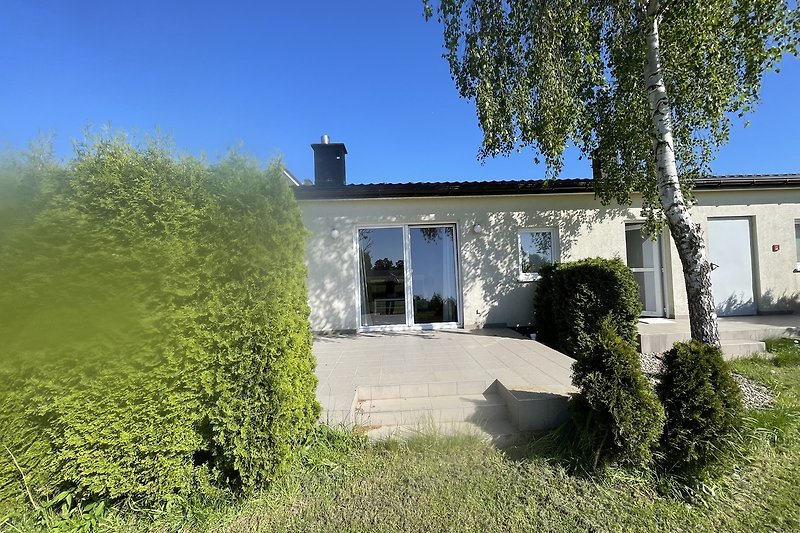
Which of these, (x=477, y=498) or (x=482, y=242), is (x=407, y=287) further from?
(x=477, y=498)

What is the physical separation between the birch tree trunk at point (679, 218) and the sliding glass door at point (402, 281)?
3.90 metres

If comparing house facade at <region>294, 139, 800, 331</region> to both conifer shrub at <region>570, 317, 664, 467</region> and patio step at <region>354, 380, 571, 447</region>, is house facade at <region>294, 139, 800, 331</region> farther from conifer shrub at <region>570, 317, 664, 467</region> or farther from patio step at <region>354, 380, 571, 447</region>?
conifer shrub at <region>570, 317, 664, 467</region>

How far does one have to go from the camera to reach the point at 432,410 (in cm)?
328

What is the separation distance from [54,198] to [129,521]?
2.06 meters

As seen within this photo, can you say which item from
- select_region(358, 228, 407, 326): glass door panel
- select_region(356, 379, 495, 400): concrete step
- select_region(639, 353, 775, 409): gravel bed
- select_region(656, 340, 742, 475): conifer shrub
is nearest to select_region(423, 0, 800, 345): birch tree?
select_region(639, 353, 775, 409): gravel bed

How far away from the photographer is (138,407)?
2.07m

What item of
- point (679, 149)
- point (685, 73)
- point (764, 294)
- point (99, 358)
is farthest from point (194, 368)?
point (764, 294)

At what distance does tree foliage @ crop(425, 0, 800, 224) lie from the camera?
4141mm

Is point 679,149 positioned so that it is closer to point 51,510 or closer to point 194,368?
point 194,368

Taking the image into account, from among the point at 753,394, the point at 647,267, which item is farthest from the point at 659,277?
the point at 753,394

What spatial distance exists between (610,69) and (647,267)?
15.9ft

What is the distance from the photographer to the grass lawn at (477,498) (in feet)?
6.59

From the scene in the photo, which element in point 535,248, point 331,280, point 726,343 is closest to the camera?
point 726,343

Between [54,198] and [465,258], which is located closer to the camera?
[54,198]
